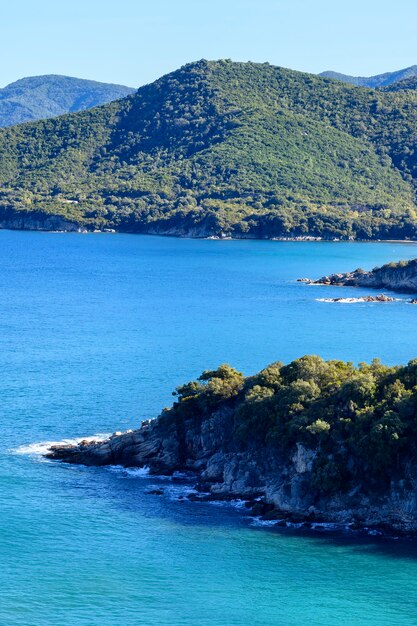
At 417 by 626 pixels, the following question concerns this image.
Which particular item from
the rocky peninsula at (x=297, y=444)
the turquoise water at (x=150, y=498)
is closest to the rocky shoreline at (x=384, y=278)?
the turquoise water at (x=150, y=498)

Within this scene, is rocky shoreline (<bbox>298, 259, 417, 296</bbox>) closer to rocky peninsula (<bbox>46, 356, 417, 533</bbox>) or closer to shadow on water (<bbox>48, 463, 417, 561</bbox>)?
rocky peninsula (<bbox>46, 356, 417, 533</bbox>)

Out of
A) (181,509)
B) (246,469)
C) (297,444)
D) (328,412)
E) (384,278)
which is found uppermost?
(384,278)

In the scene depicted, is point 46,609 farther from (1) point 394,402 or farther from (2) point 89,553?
(1) point 394,402

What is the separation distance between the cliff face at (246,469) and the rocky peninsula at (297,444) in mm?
42

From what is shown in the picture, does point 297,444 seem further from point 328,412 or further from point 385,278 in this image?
point 385,278

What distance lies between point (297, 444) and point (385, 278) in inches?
3325

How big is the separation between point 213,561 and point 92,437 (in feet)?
51.9

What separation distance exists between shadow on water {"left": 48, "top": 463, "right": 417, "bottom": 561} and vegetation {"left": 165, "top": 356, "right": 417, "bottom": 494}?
2328 millimetres

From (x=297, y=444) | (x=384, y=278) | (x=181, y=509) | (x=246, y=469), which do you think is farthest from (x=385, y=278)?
(x=181, y=509)

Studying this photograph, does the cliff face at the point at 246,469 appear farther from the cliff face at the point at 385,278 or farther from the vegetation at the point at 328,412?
the cliff face at the point at 385,278

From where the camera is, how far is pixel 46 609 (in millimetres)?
35688

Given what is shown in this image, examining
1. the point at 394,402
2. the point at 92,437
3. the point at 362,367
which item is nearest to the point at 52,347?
the point at 92,437

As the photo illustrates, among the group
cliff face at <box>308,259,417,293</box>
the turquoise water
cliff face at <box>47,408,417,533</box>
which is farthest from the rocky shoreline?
cliff face at <box>47,408,417,533</box>

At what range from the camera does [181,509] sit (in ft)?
146
